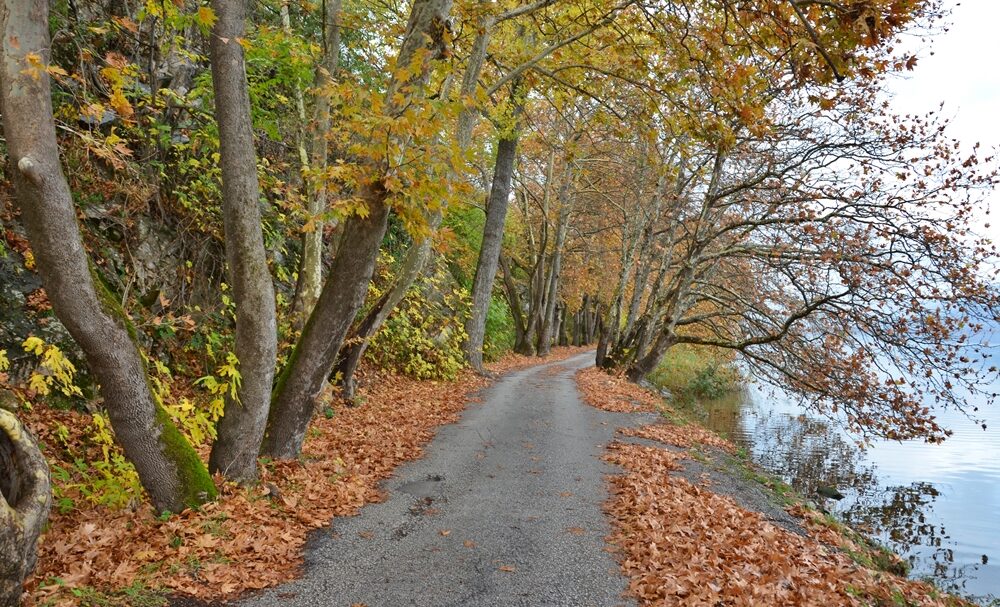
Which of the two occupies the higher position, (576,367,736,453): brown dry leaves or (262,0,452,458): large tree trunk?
(262,0,452,458): large tree trunk

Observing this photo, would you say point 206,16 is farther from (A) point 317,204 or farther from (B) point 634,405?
(B) point 634,405

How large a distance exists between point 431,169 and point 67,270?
3.22 m

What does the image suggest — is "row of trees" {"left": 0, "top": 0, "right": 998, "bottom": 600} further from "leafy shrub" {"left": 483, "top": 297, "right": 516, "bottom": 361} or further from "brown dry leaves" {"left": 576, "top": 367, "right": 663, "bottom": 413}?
"leafy shrub" {"left": 483, "top": 297, "right": 516, "bottom": 361}

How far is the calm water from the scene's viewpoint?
9.02 meters

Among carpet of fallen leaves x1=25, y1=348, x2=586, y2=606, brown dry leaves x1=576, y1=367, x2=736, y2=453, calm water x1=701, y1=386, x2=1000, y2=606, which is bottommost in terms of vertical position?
calm water x1=701, y1=386, x2=1000, y2=606

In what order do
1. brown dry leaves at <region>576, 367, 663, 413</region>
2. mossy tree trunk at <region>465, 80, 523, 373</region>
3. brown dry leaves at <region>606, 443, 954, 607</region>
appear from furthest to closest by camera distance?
1. mossy tree trunk at <region>465, 80, 523, 373</region>
2. brown dry leaves at <region>576, 367, 663, 413</region>
3. brown dry leaves at <region>606, 443, 954, 607</region>

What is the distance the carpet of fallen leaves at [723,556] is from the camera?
4555 millimetres

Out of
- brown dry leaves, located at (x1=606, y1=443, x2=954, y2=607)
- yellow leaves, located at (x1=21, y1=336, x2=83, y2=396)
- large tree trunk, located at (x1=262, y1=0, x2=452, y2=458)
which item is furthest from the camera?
large tree trunk, located at (x1=262, y1=0, x2=452, y2=458)

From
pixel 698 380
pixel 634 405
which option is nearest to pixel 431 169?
pixel 634 405

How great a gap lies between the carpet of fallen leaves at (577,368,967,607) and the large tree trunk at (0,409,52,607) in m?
4.31

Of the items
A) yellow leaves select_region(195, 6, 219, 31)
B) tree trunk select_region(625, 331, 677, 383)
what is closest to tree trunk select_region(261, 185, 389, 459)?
yellow leaves select_region(195, 6, 219, 31)

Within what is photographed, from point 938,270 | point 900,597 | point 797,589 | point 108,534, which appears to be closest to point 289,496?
point 108,534

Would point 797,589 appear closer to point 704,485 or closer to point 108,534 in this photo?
point 704,485

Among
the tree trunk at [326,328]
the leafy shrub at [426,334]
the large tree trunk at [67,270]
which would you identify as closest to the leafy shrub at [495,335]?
the leafy shrub at [426,334]
